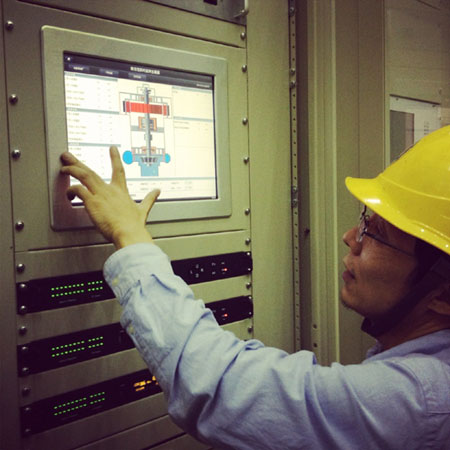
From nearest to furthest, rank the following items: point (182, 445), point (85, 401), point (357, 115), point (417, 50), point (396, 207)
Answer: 1. point (396, 207)
2. point (85, 401)
3. point (182, 445)
4. point (357, 115)
5. point (417, 50)

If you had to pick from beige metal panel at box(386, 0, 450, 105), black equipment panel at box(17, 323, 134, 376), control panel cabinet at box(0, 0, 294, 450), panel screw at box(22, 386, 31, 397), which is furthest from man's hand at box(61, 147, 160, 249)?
beige metal panel at box(386, 0, 450, 105)

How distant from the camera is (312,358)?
972 mm

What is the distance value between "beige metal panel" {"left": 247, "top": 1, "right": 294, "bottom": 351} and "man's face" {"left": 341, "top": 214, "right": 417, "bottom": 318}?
1.86ft

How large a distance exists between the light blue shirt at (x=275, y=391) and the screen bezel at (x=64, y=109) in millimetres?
421

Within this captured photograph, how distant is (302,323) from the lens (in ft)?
5.95

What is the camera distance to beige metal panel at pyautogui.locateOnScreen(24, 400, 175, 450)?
123cm

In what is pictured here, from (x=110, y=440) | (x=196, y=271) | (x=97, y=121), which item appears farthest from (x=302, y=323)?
(x=97, y=121)

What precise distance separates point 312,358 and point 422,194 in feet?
1.46

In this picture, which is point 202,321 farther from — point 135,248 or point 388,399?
point 388,399

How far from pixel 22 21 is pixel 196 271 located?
857 mm

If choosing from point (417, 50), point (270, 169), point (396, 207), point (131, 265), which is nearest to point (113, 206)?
point (131, 265)

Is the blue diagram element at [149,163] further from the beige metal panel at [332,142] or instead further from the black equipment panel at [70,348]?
the beige metal panel at [332,142]

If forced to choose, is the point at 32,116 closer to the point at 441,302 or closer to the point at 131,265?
the point at 131,265

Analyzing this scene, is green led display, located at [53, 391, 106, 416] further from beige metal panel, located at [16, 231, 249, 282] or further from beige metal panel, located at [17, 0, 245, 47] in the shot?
beige metal panel, located at [17, 0, 245, 47]
